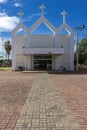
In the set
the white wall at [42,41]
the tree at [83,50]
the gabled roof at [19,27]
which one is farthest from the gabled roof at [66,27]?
the tree at [83,50]

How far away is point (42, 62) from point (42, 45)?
318cm

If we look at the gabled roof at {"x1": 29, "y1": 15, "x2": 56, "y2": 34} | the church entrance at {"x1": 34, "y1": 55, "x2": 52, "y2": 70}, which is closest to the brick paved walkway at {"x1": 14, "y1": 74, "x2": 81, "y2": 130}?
the church entrance at {"x1": 34, "y1": 55, "x2": 52, "y2": 70}

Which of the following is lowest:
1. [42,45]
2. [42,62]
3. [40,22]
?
[42,62]

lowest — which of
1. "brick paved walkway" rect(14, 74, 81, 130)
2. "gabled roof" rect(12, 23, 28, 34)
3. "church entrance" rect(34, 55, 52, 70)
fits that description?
"brick paved walkway" rect(14, 74, 81, 130)

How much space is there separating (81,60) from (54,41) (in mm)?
32698

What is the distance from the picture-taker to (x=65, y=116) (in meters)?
6.71

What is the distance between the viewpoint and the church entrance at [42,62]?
41.5 metres

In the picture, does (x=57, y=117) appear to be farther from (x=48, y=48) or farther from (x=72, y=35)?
(x=72, y=35)

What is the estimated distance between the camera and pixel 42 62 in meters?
41.5

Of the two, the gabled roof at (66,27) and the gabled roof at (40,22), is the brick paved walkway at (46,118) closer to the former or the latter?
the gabled roof at (40,22)

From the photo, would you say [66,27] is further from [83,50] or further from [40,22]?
[83,50]

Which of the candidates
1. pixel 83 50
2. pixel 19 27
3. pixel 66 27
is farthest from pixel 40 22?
pixel 83 50

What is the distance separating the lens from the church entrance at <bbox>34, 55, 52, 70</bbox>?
41.5m

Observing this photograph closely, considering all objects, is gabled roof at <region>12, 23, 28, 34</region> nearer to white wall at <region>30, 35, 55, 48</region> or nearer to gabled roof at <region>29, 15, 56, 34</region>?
gabled roof at <region>29, 15, 56, 34</region>
